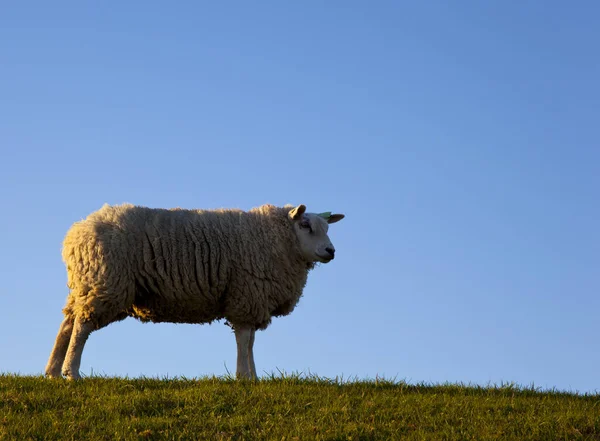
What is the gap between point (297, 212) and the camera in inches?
578

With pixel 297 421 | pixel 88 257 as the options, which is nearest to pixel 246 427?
pixel 297 421

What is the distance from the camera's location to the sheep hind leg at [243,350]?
13.1 metres

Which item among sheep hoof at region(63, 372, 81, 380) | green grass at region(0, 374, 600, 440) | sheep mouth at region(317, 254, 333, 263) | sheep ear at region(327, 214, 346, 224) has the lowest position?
green grass at region(0, 374, 600, 440)

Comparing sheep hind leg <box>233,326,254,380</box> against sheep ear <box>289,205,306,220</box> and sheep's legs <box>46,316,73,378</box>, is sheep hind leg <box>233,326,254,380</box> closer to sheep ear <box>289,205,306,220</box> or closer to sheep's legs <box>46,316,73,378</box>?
sheep ear <box>289,205,306,220</box>

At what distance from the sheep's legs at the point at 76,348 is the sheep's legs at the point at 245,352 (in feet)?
7.80

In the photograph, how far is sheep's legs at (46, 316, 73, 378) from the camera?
42.9 ft

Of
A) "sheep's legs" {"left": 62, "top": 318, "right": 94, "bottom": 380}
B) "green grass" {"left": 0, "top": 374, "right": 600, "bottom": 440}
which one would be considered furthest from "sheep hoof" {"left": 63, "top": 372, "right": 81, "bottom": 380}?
"green grass" {"left": 0, "top": 374, "right": 600, "bottom": 440}

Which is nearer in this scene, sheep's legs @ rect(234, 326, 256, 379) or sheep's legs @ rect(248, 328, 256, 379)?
sheep's legs @ rect(234, 326, 256, 379)

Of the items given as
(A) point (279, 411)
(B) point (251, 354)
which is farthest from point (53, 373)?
(A) point (279, 411)

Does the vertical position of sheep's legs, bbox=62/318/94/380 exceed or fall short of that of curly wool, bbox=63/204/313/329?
it falls short

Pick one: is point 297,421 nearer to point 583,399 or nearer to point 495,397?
point 495,397

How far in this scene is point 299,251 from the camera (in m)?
14.5

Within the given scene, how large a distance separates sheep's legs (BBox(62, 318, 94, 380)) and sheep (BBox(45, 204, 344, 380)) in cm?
2

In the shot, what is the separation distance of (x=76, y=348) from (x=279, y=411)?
13.6ft
